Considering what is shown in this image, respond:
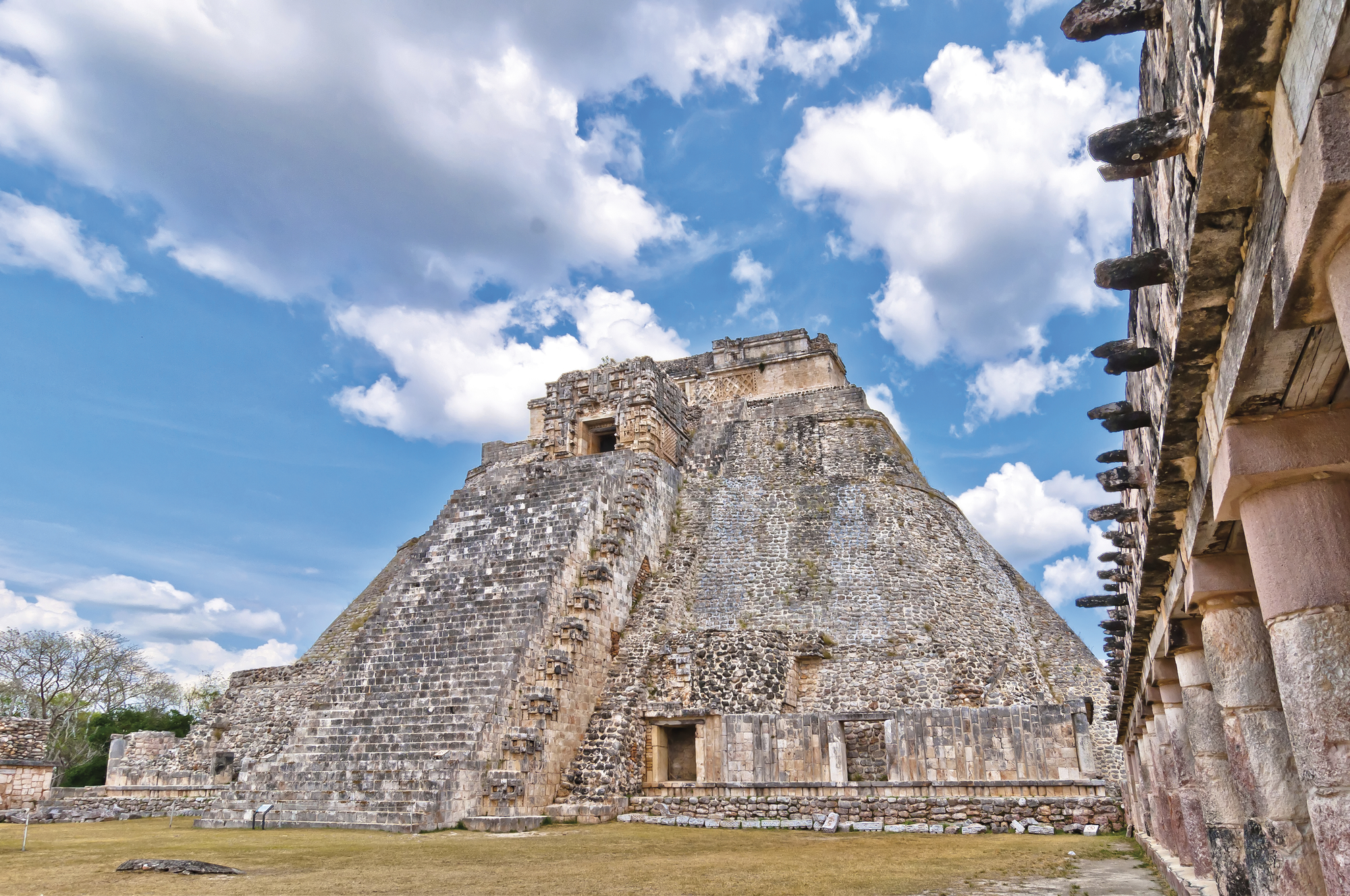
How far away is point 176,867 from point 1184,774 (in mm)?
8141

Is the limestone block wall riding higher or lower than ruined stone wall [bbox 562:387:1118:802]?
higher

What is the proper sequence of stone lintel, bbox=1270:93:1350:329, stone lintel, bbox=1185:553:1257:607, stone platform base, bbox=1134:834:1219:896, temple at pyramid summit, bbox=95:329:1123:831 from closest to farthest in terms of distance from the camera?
stone lintel, bbox=1270:93:1350:329 < stone lintel, bbox=1185:553:1257:607 < stone platform base, bbox=1134:834:1219:896 < temple at pyramid summit, bbox=95:329:1123:831

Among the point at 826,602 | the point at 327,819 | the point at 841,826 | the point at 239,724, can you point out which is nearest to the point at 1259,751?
the point at 841,826

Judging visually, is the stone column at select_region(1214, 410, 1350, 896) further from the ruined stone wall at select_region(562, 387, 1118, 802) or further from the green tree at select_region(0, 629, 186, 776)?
the green tree at select_region(0, 629, 186, 776)

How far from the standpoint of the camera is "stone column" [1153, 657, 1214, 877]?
5.79 meters

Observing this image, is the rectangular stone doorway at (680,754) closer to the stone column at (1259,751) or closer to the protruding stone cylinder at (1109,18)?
the stone column at (1259,751)

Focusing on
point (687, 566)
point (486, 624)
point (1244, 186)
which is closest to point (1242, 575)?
point (1244, 186)

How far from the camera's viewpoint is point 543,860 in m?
8.33

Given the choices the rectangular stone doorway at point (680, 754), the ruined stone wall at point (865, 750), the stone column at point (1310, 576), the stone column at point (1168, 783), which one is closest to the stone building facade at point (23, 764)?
the rectangular stone doorway at point (680, 754)

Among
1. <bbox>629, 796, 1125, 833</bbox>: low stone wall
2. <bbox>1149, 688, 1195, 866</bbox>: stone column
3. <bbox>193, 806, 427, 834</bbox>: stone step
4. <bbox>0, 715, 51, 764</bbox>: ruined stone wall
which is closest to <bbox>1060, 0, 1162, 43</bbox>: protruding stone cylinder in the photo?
<bbox>1149, 688, 1195, 866</bbox>: stone column

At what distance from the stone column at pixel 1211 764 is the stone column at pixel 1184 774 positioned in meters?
0.16

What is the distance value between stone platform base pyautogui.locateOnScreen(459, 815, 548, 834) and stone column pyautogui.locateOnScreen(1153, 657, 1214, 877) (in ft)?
25.6

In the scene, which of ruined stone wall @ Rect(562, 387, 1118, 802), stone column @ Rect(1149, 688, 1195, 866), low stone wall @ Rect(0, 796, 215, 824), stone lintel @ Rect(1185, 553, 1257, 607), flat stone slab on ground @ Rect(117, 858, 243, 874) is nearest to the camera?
stone lintel @ Rect(1185, 553, 1257, 607)

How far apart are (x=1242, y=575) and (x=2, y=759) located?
57.7 feet
